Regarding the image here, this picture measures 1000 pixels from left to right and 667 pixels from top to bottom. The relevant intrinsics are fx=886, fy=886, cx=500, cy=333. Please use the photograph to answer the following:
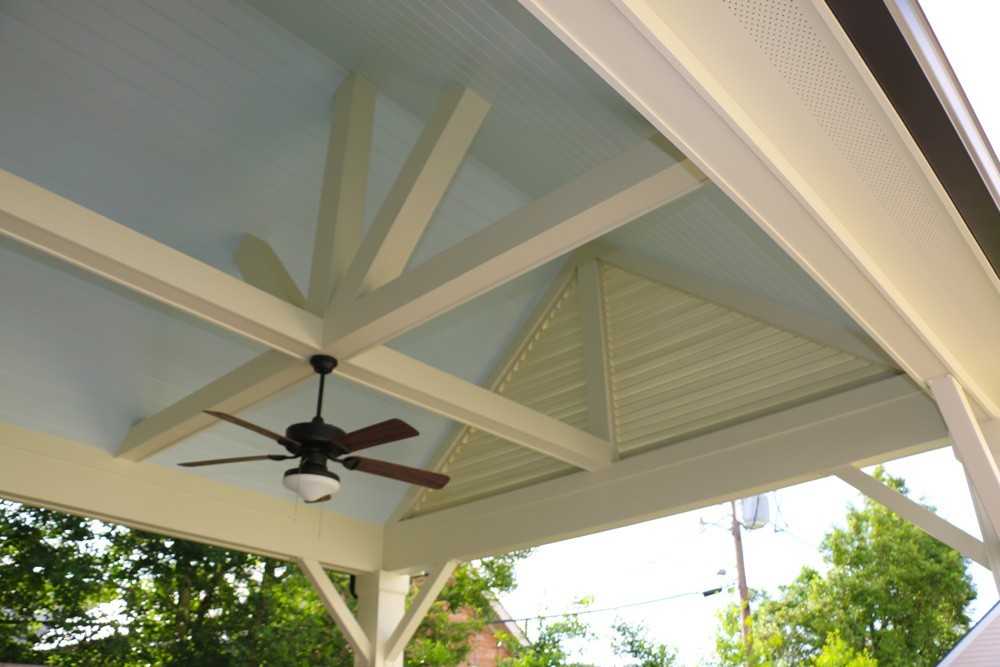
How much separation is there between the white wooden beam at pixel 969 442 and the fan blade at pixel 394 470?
2.14 m

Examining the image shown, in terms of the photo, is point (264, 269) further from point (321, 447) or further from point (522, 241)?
point (522, 241)

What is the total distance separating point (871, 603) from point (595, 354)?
16.6ft

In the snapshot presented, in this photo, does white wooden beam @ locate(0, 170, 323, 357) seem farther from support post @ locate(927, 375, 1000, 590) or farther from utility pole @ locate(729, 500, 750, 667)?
utility pole @ locate(729, 500, 750, 667)

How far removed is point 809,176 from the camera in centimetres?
247

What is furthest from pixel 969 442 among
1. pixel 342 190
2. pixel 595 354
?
pixel 342 190

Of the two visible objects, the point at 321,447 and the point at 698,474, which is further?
the point at 698,474

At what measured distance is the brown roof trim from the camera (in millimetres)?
2059

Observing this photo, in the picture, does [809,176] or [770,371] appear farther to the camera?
[770,371]

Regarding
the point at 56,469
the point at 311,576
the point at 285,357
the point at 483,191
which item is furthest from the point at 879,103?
the point at 311,576

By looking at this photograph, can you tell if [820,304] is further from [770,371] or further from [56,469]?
[56,469]

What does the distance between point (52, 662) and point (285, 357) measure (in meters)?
4.61

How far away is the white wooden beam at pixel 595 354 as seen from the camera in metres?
5.57

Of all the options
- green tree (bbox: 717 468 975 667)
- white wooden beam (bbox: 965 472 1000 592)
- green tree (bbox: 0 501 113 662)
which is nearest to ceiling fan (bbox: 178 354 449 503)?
white wooden beam (bbox: 965 472 1000 592)

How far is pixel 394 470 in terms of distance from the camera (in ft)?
13.6
